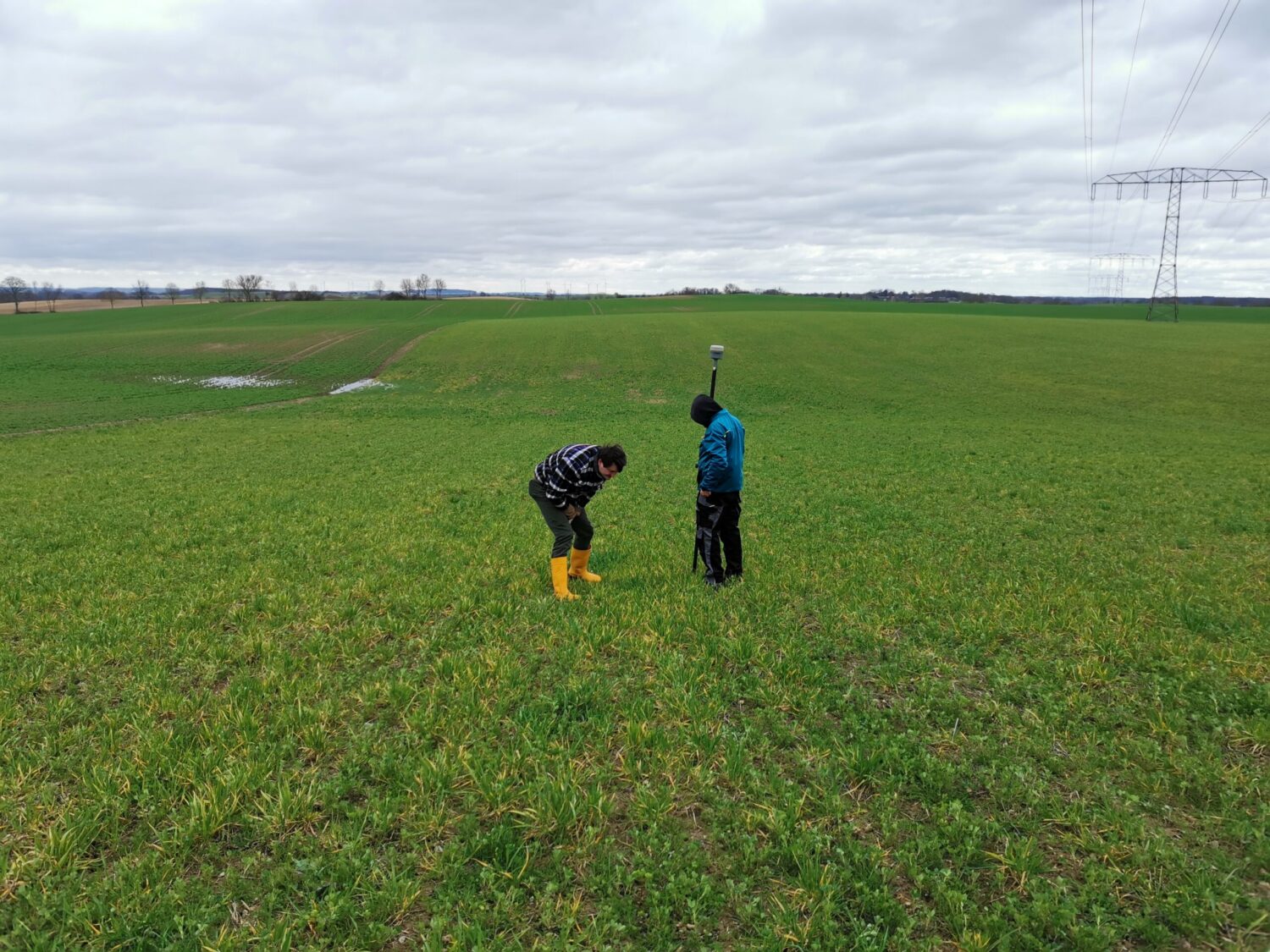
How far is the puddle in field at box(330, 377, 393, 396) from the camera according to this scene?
1582 inches

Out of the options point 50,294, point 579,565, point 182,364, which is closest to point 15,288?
point 50,294

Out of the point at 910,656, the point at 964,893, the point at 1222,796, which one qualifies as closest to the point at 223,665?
the point at 964,893

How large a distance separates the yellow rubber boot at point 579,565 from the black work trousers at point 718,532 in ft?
5.22

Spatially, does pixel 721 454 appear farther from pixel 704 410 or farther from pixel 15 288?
pixel 15 288

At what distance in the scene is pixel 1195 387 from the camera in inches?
1453

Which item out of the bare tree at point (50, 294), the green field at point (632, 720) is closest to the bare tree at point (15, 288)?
the bare tree at point (50, 294)

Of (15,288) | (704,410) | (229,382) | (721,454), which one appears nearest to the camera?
(721,454)

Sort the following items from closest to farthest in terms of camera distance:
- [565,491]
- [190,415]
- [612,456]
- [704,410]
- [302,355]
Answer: [612,456], [704,410], [565,491], [190,415], [302,355]

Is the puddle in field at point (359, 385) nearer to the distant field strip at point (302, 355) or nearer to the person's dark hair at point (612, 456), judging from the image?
the distant field strip at point (302, 355)

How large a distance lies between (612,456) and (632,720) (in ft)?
10.6

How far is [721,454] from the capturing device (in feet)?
25.2

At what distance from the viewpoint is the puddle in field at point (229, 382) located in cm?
4122

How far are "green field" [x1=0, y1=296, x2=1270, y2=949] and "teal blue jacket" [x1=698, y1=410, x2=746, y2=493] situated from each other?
1.46 metres

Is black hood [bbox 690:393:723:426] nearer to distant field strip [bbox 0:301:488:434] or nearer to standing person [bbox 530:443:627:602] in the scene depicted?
standing person [bbox 530:443:627:602]
